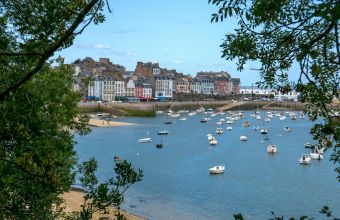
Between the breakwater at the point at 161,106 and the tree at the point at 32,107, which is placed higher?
the tree at the point at 32,107

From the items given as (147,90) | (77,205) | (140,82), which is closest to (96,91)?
(140,82)

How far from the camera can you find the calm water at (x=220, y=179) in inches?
1194

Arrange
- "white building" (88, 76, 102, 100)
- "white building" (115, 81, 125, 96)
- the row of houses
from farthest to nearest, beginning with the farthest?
"white building" (115, 81, 125, 96) < the row of houses < "white building" (88, 76, 102, 100)

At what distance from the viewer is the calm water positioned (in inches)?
1194

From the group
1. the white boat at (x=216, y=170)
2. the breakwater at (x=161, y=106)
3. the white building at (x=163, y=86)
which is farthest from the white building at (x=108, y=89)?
the white boat at (x=216, y=170)

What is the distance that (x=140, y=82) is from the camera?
14050 centimetres

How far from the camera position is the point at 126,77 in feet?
470

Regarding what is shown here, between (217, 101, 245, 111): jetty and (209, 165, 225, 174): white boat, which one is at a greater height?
(217, 101, 245, 111): jetty

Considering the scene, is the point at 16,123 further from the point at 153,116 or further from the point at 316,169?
the point at 153,116

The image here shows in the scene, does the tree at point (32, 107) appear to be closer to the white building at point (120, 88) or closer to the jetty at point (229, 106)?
the white building at point (120, 88)

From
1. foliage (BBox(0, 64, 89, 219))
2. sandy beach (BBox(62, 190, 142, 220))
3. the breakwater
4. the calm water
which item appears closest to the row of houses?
the breakwater

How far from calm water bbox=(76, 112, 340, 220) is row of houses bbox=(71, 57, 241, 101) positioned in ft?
189

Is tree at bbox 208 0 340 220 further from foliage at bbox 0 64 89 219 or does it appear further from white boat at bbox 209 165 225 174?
white boat at bbox 209 165 225 174

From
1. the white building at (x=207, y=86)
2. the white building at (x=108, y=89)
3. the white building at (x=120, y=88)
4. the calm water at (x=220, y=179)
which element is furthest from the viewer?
the white building at (x=207, y=86)
